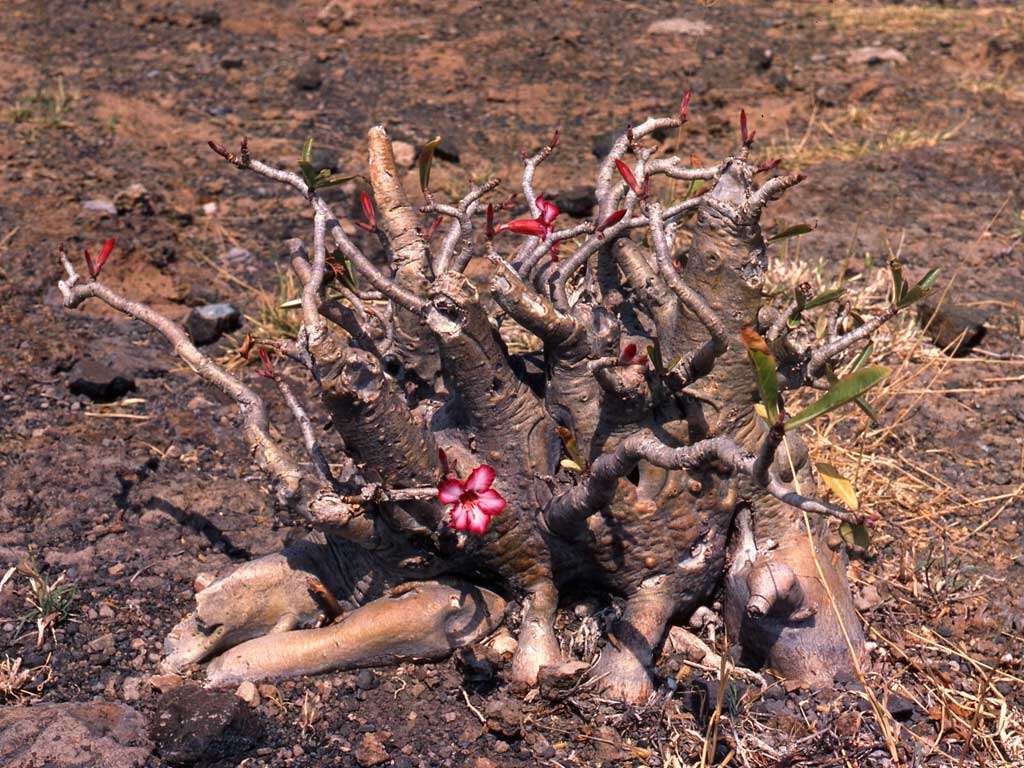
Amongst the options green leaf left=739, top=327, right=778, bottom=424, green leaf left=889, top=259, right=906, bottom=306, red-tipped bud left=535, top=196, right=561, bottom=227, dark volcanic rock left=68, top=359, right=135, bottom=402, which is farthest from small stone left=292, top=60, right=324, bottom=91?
green leaf left=739, top=327, right=778, bottom=424

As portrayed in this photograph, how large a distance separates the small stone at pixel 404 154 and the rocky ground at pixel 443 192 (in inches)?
7.5

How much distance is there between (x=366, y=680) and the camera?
2.75 meters

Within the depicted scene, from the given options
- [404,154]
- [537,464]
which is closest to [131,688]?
[537,464]

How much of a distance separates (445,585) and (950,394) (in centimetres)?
229

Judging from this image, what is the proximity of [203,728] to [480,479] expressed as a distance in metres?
0.89

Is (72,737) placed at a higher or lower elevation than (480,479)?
lower

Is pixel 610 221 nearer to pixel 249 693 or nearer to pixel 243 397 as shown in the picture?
pixel 243 397

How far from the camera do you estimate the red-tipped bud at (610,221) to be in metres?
2.51

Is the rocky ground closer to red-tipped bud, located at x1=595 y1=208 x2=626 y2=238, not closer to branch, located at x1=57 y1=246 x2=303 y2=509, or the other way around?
branch, located at x1=57 y1=246 x2=303 y2=509

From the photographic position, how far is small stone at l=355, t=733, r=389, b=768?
2.51 m

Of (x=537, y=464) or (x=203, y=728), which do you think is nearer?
(x=203, y=728)

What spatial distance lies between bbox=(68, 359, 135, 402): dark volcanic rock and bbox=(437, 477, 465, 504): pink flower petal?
219 cm

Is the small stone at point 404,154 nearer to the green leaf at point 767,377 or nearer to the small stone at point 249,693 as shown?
the small stone at point 249,693

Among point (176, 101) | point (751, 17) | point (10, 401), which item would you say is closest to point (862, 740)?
point (10, 401)
